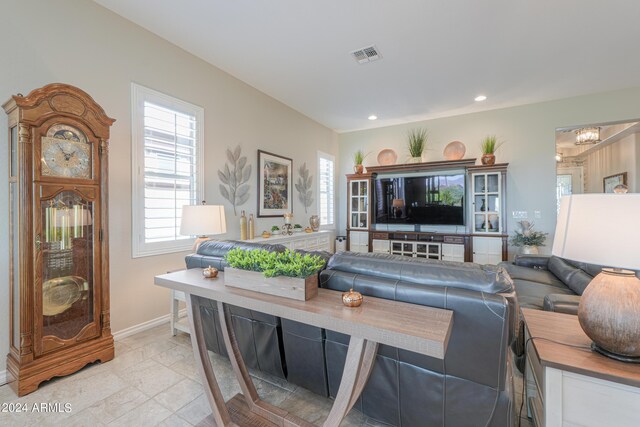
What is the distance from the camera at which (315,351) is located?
165 centimetres

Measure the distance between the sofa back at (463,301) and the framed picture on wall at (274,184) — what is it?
297cm

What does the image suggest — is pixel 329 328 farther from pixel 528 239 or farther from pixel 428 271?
pixel 528 239

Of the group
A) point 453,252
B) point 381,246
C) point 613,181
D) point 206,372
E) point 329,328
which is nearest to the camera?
point 329,328

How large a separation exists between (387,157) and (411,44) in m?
2.96

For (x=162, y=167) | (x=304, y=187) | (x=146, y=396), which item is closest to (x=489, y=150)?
(x=304, y=187)

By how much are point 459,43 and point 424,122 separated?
2.61 meters

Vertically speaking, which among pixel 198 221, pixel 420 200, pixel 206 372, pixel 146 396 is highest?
pixel 420 200

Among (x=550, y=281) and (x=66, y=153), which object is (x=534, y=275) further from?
(x=66, y=153)

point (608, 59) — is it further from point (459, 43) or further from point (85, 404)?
point (85, 404)

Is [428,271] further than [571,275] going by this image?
No

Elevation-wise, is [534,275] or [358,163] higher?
[358,163]

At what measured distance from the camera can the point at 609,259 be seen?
0.97 meters

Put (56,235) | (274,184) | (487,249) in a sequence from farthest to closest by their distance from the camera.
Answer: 1. (487,249)
2. (274,184)
3. (56,235)

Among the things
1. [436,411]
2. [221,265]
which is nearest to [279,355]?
[221,265]
